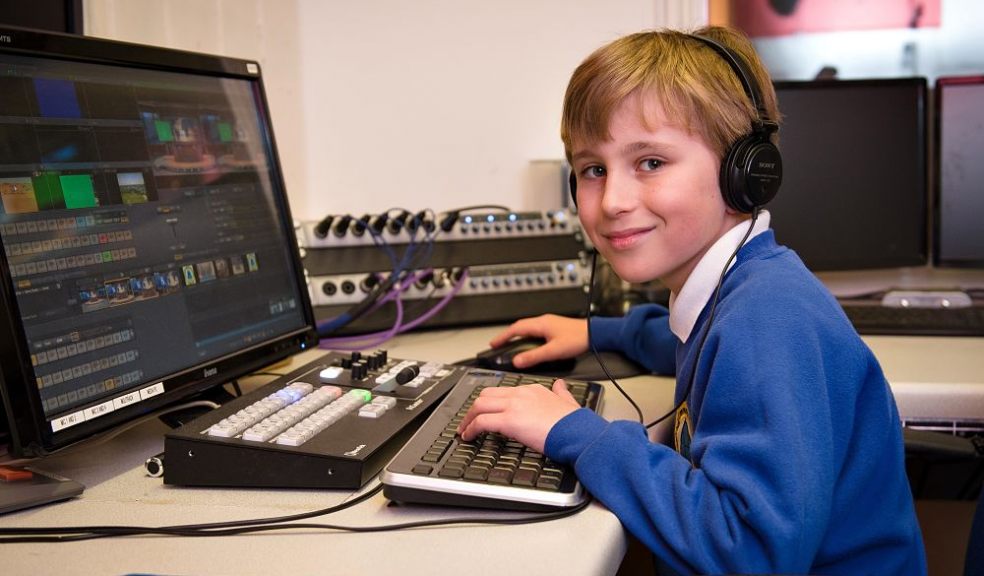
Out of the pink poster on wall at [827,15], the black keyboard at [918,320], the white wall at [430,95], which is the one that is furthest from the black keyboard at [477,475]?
the pink poster on wall at [827,15]

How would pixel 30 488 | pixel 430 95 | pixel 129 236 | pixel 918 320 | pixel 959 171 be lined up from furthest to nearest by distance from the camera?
pixel 430 95, pixel 959 171, pixel 918 320, pixel 129 236, pixel 30 488

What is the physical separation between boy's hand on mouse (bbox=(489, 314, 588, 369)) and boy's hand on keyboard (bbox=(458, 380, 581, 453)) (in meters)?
0.32

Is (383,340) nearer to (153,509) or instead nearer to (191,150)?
(191,150)

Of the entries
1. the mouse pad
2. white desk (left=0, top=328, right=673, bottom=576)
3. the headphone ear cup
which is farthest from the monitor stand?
the headphone ear cup

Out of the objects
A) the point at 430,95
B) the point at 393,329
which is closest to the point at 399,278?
the point at 393,329

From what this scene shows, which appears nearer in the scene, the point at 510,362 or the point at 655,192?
the point at 655,192

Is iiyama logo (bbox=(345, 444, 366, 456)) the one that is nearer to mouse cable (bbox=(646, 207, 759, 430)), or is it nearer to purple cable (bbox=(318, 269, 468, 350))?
mouse cable (bbox=(646, 207, 759, 430))

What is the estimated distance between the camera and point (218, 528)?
70 cm

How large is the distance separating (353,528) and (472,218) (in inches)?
35.7

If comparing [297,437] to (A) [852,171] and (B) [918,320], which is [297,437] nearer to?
(B) [918,320]

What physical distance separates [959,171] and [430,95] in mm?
1065

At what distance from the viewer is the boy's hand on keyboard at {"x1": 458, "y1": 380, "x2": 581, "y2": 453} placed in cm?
79

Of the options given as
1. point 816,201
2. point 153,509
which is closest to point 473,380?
point 153,509

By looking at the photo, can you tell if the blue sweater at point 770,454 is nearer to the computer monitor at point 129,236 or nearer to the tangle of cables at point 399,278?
the computer monitor at point 129,236
